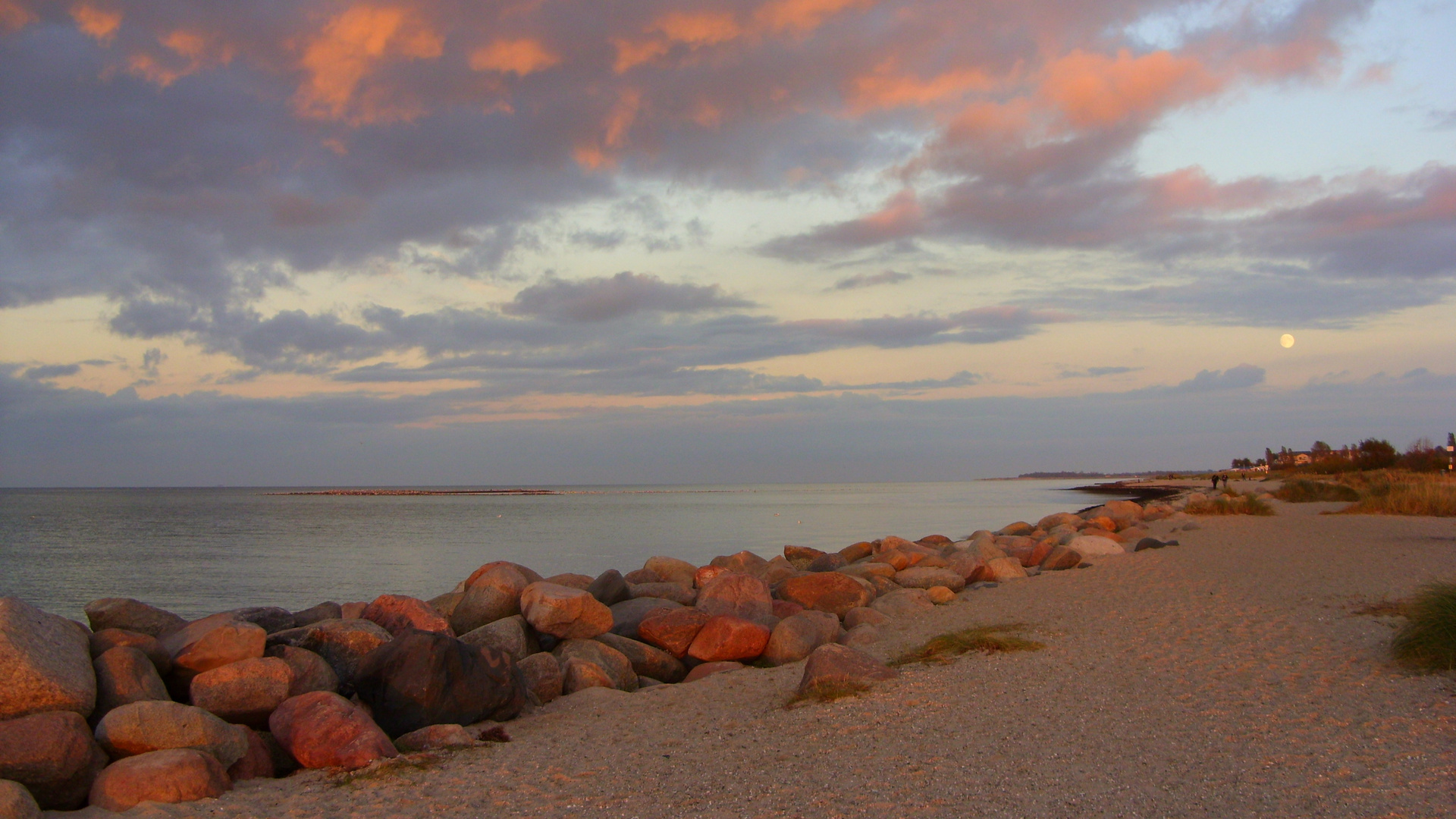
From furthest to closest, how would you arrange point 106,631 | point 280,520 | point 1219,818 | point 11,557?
point 280,520
point 11,557
point 106,631
point 1219,818

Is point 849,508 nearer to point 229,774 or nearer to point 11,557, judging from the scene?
point 11,557

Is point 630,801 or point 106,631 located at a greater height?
point 106,631

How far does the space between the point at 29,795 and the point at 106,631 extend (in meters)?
3.35

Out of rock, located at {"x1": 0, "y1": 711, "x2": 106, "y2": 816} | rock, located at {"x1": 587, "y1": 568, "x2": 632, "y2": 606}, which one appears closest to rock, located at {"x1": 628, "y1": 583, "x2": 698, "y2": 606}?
rock, located at {"x1": 587, "y1": 568, "x2": 632, "y2": 606}

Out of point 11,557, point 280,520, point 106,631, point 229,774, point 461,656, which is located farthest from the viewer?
point 280,520

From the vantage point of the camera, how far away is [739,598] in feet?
39.1

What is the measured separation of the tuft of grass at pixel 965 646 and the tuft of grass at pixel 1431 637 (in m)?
2.85

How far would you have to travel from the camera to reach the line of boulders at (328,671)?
5570 mm

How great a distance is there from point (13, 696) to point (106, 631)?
240 centimetres

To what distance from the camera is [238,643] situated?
750 cm

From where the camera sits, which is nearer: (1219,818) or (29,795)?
(1219,818)

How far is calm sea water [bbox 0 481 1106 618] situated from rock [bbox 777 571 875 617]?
9.67 meters

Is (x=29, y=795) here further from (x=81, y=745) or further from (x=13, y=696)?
(x=13, y=696)

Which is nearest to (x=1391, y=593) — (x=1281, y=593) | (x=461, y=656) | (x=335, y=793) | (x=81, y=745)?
(x=1281, y=593)
